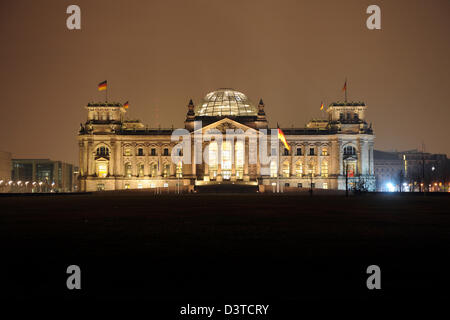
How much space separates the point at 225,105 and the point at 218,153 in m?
15.1

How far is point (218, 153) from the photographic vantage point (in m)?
100

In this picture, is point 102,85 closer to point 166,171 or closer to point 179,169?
point 166,171

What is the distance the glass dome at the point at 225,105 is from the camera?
108500 millimetres

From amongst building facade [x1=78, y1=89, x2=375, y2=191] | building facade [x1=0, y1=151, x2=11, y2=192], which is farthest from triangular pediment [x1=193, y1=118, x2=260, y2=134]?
building facade [x1=0, y1=151, x2=11, y2=192]

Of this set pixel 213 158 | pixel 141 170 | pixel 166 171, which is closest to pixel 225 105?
pixel 213 158

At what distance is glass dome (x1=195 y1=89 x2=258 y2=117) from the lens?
10850 centimetres

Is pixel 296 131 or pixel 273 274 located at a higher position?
pixel 296 131

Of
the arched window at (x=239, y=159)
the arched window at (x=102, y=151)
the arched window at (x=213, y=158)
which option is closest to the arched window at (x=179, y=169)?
the arched window at (x=213, y=158)

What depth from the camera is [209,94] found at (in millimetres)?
115688
